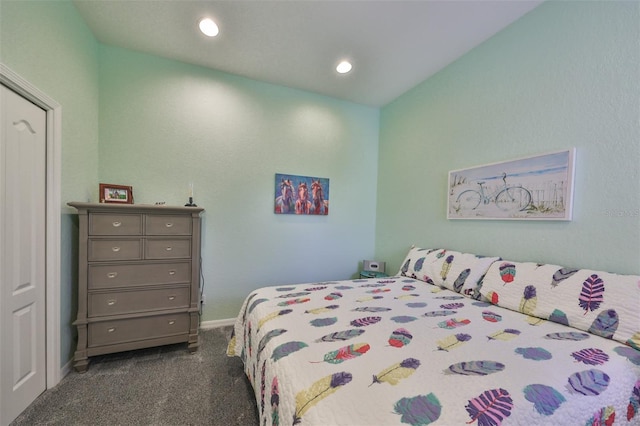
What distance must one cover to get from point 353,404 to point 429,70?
3.08 metres

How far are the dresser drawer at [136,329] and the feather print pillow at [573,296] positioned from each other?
2576mm

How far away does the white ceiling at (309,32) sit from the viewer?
1.86 metres

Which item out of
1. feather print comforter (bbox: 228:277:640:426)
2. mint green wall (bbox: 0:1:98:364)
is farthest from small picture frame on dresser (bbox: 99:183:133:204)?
feather print comforter (bbox: 228:277:640:426)

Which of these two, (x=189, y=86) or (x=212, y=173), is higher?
(x=189, y=86)

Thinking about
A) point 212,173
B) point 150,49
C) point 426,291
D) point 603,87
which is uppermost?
point 150,49

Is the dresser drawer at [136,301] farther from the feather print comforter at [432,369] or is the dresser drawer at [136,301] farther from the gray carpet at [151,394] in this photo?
the feather print comforter at [432,369]

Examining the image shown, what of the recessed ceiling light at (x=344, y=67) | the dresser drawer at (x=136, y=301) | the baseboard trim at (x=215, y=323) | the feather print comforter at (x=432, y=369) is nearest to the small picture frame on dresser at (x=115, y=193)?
the dresser drawer at (x=136, y=301)

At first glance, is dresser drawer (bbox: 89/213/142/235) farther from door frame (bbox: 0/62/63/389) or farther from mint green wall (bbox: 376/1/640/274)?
mint green wall (bbox: 376/1/640/274)

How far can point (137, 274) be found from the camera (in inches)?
80.3

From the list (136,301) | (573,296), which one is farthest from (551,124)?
(136,301)

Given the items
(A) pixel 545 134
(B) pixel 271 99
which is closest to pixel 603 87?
(A) pixel 545 134

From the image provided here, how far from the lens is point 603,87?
152cm

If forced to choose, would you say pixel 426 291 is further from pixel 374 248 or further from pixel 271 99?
pixel 271 99

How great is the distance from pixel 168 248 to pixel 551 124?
322 cm
